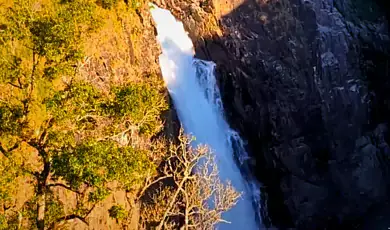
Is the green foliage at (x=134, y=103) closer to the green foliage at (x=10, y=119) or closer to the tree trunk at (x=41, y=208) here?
the green foliage at (x=10, y=119)

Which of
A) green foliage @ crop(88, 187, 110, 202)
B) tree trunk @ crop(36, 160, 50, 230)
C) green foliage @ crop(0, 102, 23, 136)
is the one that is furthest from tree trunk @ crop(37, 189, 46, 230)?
green foliage @ crop(0, 102, 23, 136)

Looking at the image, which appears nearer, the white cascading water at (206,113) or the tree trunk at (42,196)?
the tree trunk at (42,196)

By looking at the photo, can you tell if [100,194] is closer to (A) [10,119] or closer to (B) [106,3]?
(A) [10,119]

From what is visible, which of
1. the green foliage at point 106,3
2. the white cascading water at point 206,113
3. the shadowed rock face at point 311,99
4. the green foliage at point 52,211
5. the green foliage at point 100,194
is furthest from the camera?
the shadowed rock face at point 311,99

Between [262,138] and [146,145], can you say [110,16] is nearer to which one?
[146,145]

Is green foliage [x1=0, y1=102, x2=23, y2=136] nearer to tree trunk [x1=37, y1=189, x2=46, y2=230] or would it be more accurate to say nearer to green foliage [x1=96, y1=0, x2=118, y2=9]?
tree trunk [x1=37, y1=189, x2=46, y2=230]

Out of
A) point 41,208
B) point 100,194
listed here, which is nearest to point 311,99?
point 100,194

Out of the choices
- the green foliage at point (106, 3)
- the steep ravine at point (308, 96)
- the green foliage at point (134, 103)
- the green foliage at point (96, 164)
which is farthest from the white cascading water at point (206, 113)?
the green foliage at point (96, 164)
